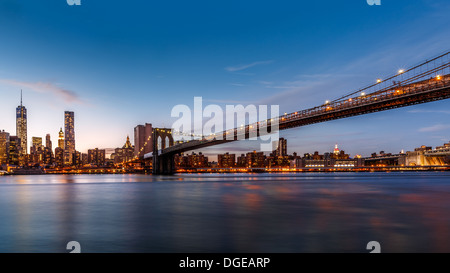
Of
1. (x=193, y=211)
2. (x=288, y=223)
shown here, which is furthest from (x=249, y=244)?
(x=193, y=211)

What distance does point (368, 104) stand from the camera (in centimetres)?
3444

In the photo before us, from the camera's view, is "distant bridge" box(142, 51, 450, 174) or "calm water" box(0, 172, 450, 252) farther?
"distant bridge" box(142, 51, 450, 174)

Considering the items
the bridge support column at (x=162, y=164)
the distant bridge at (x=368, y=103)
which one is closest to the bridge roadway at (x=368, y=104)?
the distant bridge at (x=368, y=103)

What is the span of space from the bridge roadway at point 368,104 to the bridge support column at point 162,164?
30568 millimetres

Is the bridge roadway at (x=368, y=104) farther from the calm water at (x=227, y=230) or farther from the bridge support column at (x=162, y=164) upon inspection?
the bridge support column at (x=162, y=164)

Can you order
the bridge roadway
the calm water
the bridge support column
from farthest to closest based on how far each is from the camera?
1. the bridge support column
2. the bridge roadway
3. the calm water

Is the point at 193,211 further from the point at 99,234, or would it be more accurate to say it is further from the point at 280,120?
the point at 280,120

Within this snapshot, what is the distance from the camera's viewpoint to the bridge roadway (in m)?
28.8

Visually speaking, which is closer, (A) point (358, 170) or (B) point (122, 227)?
(B) point (122, 227)

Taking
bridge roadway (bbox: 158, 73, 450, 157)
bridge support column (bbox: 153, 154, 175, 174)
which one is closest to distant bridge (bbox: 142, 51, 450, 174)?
bridge roadway (bbox: 158, 73, 450, 157)

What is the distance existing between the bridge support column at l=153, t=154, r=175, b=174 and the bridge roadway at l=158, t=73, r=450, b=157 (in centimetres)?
3057

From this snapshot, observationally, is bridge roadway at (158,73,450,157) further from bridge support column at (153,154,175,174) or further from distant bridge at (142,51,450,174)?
bridge support column at (153,154,175,174)

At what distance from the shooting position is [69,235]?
10828 mm
